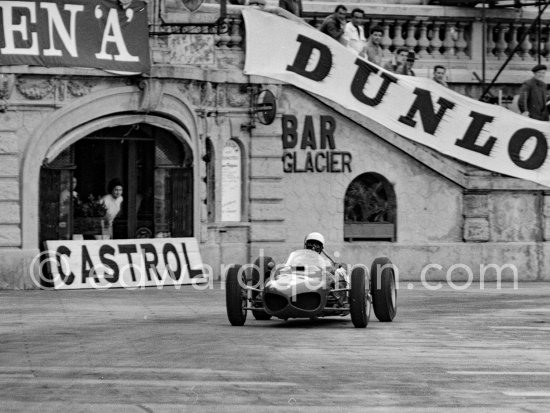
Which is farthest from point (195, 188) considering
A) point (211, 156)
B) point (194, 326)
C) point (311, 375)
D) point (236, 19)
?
point (311, 375)

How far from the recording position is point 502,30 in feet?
115

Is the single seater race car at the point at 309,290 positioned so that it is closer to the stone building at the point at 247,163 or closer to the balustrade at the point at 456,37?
the stone building at the point at 247,163

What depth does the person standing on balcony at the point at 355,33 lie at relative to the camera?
108 ft

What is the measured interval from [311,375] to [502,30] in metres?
20.2

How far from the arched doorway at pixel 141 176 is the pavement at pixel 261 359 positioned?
14.9 feet

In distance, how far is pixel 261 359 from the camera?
17.7 m

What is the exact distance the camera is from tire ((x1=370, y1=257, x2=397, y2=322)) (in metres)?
22.4

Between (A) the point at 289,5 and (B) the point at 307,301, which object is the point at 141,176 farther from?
(B) the point at 307,301

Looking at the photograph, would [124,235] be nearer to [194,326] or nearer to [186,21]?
[186,21]

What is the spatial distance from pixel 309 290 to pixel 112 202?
407 inches

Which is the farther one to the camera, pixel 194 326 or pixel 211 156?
pixel 211 156

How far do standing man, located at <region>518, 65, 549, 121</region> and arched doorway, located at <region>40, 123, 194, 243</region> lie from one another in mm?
7582

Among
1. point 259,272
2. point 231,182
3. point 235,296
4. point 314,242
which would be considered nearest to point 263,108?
point 231,182

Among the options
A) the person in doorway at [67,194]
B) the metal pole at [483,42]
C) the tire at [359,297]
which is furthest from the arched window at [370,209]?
the tire at [359,297]
